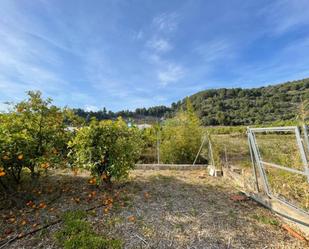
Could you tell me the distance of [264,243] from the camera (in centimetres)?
244

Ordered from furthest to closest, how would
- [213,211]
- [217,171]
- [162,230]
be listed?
[217,171], [213,211], [162,230]

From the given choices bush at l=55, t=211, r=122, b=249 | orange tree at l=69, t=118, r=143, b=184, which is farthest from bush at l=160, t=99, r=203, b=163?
bush at l=55, t=211, r=122, b=249

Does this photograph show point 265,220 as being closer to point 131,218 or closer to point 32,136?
point 131,218

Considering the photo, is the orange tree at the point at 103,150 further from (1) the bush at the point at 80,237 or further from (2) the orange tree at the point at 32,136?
(1) the bush at the point at 80,237

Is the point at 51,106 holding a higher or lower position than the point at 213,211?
higher

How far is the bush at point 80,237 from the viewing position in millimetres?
2311

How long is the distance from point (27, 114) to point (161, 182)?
359cm

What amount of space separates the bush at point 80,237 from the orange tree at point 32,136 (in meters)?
1.36

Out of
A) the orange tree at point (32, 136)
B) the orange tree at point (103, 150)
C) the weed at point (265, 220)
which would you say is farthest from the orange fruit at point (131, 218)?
the weed at point (265, 220)

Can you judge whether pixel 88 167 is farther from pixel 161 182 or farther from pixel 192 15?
pixel 192 15

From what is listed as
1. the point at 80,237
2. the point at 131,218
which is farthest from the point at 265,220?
the point at 80,237

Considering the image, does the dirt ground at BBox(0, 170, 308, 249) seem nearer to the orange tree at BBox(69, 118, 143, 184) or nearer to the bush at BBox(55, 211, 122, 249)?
the bush at BBox(55, 211, 122, 249)

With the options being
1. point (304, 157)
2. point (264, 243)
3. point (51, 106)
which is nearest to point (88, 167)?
point (51, 106)

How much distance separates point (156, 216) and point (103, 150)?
5.60 ft
